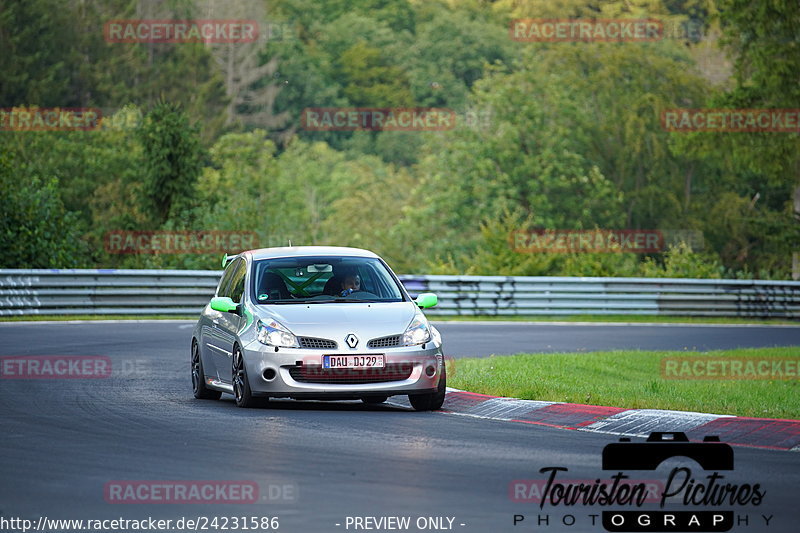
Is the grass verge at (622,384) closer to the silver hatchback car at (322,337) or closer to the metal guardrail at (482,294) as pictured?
the silver hatchback car at (322,337)

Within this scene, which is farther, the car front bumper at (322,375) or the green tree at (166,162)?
the green tree at (166,162)

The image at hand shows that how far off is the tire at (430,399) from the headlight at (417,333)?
0.36 m

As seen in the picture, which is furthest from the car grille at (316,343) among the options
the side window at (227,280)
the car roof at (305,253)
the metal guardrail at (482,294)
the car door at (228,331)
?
the metal guardrail at (482,294)

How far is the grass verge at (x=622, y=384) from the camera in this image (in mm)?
15812

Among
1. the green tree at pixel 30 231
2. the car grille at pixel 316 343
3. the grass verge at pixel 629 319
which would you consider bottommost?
the grass verge at pixel 629 319

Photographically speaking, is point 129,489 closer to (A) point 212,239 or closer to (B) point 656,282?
(B) point 656,282

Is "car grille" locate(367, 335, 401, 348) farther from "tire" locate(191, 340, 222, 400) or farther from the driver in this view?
"tire" locate(191, 340, 222, 400)

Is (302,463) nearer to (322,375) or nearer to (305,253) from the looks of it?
(322,375)

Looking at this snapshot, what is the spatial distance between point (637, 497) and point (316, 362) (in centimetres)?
558

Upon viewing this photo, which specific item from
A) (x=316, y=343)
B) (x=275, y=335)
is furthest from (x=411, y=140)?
(x=316, y=343)

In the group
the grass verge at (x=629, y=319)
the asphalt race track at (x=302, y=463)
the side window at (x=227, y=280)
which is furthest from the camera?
the grass verge at (x=629, y=319)

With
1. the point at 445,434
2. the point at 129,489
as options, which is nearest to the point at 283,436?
the point at 445,434

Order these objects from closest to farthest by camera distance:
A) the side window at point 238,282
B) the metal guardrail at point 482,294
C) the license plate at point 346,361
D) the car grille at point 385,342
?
the license plate at point 346,361
the car grille at point 385,342
the side window at point 238,282
the metal guardrail at point 482,294

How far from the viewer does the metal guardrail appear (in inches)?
1305
